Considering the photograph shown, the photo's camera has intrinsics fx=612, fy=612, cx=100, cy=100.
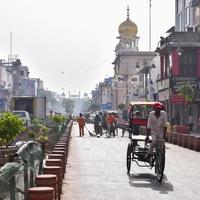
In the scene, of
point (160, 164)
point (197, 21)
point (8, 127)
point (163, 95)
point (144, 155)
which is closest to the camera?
point (160, 164)

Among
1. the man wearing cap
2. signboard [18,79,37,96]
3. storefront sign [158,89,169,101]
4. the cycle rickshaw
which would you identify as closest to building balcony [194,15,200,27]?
storefront sign [158,89,169,101]

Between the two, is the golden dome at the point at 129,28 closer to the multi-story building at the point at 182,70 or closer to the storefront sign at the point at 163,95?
the storefront sign at the point at 163,95

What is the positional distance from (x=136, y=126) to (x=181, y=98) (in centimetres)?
2850

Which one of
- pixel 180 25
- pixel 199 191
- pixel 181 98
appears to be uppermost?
pixel 180 25

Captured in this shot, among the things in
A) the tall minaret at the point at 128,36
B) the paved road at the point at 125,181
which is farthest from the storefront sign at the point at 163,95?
the tall minaret at the point at 128,36

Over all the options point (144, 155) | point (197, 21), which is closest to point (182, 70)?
point (197, 21)

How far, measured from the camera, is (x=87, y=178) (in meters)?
15.8

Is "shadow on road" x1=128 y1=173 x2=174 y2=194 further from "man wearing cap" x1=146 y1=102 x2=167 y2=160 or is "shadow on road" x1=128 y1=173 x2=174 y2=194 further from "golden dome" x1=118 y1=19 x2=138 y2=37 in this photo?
"golden dome" x1=118 y1=19 x2=138 y2=37

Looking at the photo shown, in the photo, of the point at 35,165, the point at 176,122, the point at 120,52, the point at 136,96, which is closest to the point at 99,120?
the point at 176,122

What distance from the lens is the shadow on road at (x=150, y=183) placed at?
13.8 m

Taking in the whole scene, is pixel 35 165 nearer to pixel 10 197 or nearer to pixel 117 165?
pixel 10 197

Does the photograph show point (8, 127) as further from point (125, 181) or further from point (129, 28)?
point (129, 28)

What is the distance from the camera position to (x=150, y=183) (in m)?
14.7

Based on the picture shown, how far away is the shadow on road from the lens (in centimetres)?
1377
